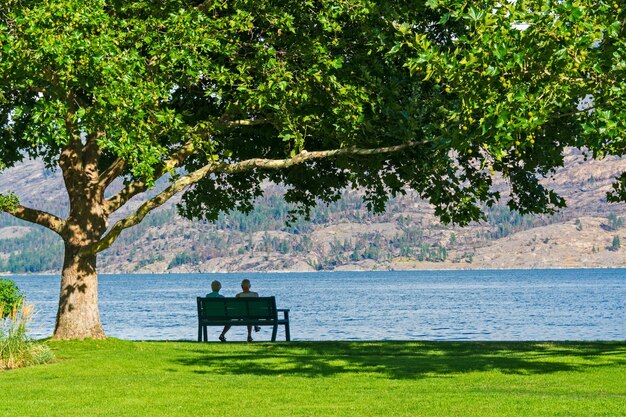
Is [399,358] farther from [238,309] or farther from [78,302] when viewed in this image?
[78,302]

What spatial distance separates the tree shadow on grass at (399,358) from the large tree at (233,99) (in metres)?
2.98

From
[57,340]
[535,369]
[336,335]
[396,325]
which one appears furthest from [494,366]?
[396,325]

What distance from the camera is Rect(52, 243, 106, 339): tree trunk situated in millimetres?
23172

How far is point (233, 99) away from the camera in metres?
22.2

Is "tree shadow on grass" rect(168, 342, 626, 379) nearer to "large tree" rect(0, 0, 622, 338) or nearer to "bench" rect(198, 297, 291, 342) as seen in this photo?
"bench" rect(198, 297, 291, 342)

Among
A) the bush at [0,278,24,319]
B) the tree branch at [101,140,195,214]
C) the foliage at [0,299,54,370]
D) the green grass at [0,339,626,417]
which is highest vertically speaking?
the tree branch at [101,140,195,214]

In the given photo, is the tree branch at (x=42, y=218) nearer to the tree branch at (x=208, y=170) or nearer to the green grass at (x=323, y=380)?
the tree branch at (x=208, y=170)

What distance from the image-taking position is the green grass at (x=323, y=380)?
1331 cm

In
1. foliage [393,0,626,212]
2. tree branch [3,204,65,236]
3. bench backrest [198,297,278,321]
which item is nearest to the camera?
foliage [393,0,626,212]

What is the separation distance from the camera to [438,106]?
2175cm

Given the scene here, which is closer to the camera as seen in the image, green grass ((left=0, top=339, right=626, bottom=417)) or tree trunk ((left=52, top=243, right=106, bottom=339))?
green grass ((left=0, top=339, right=626, bottom=417))

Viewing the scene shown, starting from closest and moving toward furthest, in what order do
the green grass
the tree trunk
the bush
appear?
the green grass
the bush
the tree trunk

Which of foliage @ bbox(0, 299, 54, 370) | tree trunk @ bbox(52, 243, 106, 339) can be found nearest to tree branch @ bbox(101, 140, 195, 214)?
tree trunk @ bbox(52, 243, 106, 339)

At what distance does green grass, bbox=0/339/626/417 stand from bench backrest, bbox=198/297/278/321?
2308 millimetres
